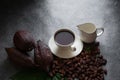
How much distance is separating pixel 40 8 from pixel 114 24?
0.28m

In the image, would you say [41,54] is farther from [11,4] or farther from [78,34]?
[11,4]

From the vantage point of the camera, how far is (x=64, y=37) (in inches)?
45.8

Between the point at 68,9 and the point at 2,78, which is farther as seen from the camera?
the point at 68,9

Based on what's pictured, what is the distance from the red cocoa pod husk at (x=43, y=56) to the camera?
1.13 metres

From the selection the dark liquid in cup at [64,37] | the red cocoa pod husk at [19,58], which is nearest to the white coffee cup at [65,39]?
the dark liquid in cup at [64,37]

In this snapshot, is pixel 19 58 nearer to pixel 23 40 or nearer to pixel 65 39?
pixel 23 40

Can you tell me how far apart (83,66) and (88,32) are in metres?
0.11

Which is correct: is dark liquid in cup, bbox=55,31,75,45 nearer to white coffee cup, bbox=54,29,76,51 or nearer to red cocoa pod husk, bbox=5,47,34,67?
white coffee cup, bbox=54,29,76,51

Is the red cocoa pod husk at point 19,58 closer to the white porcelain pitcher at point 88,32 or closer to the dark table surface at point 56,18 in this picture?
the dark table surface at point 56,18

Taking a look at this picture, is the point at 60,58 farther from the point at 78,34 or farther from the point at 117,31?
the point at 117,31

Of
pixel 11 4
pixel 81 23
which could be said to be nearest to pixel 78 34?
pixel 81 23

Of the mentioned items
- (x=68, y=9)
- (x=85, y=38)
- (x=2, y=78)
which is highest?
(x=68, y=9)

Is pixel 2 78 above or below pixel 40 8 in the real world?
below

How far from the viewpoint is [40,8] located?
1.30m
